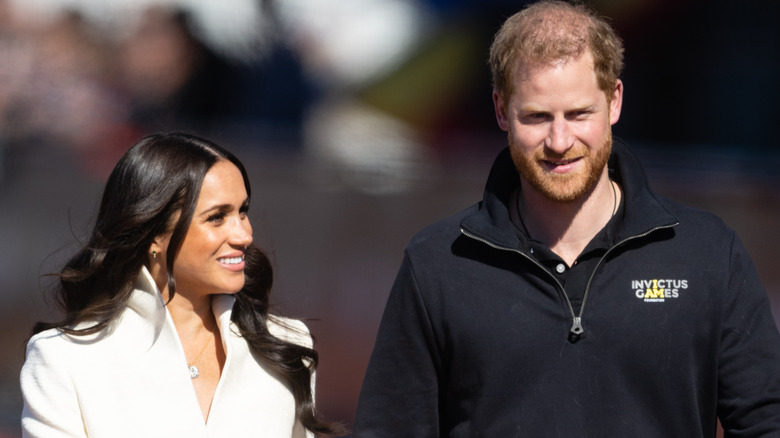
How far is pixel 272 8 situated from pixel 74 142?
1.07m

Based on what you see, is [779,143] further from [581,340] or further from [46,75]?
[46,75]

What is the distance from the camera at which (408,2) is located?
4586 millimetres

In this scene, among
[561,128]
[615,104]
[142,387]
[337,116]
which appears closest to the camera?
[561,128]

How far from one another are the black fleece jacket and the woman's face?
0.52 m

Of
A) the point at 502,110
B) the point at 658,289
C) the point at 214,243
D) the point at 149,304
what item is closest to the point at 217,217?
the point at 214,243

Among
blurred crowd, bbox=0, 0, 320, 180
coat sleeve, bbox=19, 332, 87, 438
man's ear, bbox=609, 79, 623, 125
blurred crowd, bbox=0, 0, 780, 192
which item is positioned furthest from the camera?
blurred crowd, bbox=0, 0, 320, 180

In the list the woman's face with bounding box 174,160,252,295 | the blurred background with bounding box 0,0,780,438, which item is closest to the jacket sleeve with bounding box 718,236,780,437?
the woman's face with bounding box 174,160,252,295

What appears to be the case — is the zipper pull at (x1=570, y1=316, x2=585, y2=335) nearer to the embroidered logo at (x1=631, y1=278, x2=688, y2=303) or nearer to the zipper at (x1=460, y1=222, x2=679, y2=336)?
the zipper at (x1=460, y1=222, x2=679, y2=336)

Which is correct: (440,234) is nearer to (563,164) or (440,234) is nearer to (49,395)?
(563,164)

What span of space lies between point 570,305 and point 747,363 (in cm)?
43

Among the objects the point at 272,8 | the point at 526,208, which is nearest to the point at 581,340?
the point at 526,208

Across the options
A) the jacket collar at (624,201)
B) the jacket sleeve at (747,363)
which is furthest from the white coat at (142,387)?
the jacket sleeve at (747,363)

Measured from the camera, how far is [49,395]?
108 inches

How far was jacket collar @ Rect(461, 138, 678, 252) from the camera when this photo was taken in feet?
8.48
